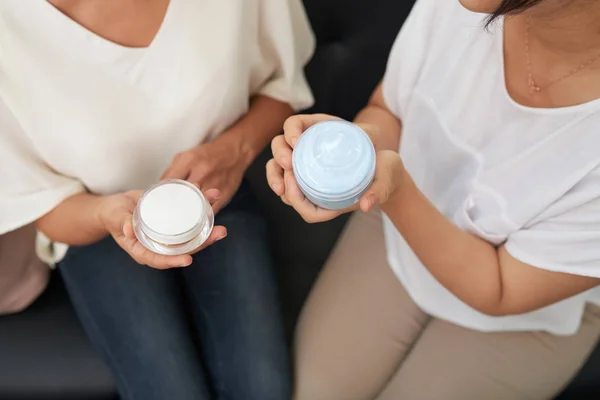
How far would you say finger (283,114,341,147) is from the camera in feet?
1.75

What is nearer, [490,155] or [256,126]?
[490,155]

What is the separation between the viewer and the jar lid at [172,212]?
58cm

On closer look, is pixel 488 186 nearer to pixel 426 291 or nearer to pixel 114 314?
pixel 426 291

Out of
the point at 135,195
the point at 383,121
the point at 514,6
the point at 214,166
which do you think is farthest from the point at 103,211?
the point at 514,6

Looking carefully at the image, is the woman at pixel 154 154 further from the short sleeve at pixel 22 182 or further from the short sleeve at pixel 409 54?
the short sleeve at pixel 409 54

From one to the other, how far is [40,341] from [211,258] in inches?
11.2

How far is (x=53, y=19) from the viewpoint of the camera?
0.61 metres

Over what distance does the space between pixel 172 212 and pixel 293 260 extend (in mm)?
401

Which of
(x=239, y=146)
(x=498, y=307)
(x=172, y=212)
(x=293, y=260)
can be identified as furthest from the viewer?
(x=293, y=260)

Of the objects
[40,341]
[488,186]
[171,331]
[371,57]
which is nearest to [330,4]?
[371,57]

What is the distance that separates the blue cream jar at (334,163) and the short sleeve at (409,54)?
23 centimetres

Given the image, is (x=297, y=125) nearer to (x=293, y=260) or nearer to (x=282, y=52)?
(x=282, y=52)

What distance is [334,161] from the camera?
1.63ft

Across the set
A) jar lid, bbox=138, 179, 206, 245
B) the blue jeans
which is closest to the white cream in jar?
jar lid, bbox=138, 179, 206, 245
